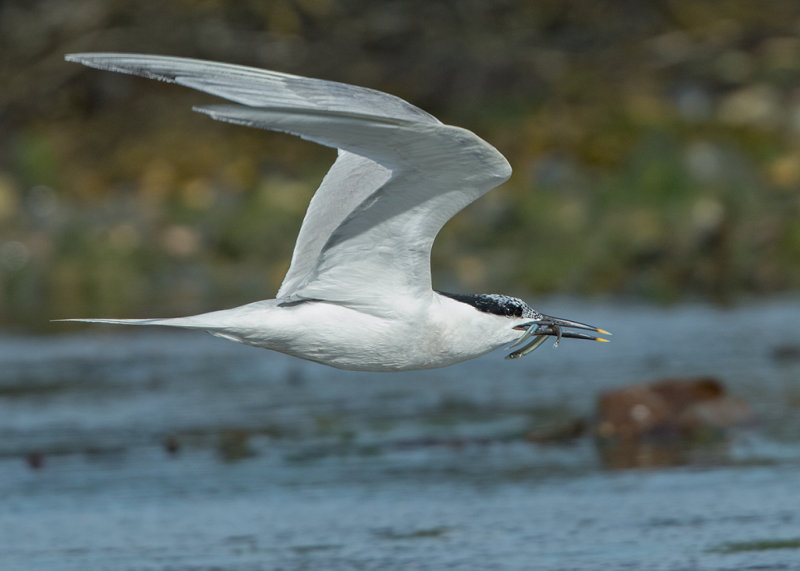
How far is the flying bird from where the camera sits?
6426 mm

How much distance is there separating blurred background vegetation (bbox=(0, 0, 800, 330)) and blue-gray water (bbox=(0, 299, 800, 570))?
319cm

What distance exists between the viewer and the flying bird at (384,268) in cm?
643

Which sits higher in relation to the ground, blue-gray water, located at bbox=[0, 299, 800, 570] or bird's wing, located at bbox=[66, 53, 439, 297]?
bird's wing, located at bbox=[66, 53, 439, 297]

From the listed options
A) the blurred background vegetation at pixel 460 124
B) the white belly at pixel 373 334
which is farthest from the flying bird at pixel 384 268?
the blurred background vegetation at pixel 460 124

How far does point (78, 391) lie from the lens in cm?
1405

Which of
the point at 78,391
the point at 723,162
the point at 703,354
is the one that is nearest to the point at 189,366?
the point at 78,391

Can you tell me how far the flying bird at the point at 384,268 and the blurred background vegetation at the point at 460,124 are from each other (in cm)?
1028

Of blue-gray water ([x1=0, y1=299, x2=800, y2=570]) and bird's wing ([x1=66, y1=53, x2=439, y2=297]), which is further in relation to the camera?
blue-gray water ([x1=0, y1=299, x2=800, y2=570])

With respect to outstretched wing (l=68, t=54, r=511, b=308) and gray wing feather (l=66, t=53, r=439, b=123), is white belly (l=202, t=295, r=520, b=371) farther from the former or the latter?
gray wing feather (l=66, t=53, r=439, b=123)

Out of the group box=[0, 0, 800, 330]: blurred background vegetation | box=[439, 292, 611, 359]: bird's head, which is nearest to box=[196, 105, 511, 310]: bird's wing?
box=[439, 292, 611, 359]: bird's head

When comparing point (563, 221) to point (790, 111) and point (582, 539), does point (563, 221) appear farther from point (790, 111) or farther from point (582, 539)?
point (582, 539)

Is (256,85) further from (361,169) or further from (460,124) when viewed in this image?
(460,124)

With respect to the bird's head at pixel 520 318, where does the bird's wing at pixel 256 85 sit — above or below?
above

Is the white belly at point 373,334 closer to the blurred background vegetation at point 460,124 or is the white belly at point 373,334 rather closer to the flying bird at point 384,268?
the flying bird at point 384,268
